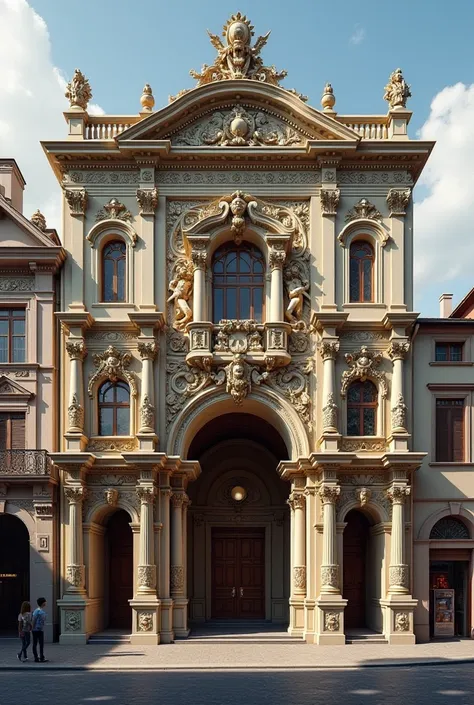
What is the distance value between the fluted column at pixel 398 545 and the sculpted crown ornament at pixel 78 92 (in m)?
16.7

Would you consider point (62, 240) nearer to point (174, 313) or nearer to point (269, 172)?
point (174, 313)

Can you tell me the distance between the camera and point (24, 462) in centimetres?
2952

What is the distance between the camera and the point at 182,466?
99.4ft

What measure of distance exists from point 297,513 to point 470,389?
23.6ft

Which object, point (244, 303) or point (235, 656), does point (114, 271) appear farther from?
point (235, 656)

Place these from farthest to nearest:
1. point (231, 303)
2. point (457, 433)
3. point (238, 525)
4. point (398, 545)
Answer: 1. point (238, 525)
2. point (231, 303)
3. point (457, 433)
4. point (398, 545)

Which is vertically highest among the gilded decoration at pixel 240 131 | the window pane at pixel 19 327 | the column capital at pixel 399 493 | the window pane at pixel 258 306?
the gilded decoration at pixel 240 131

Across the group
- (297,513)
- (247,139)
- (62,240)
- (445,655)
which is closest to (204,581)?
(297,513)

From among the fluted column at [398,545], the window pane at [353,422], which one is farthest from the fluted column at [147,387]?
the fluted column at [398,545]

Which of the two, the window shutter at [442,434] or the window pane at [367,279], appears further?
the window pane at [367,279]

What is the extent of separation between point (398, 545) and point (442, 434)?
4227mm

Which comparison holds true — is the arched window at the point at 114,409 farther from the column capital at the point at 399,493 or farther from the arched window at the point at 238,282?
the column capital at the point at 399,493

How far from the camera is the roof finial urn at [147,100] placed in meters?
31.5

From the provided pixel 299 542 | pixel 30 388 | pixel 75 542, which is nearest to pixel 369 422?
pixel 299 542
